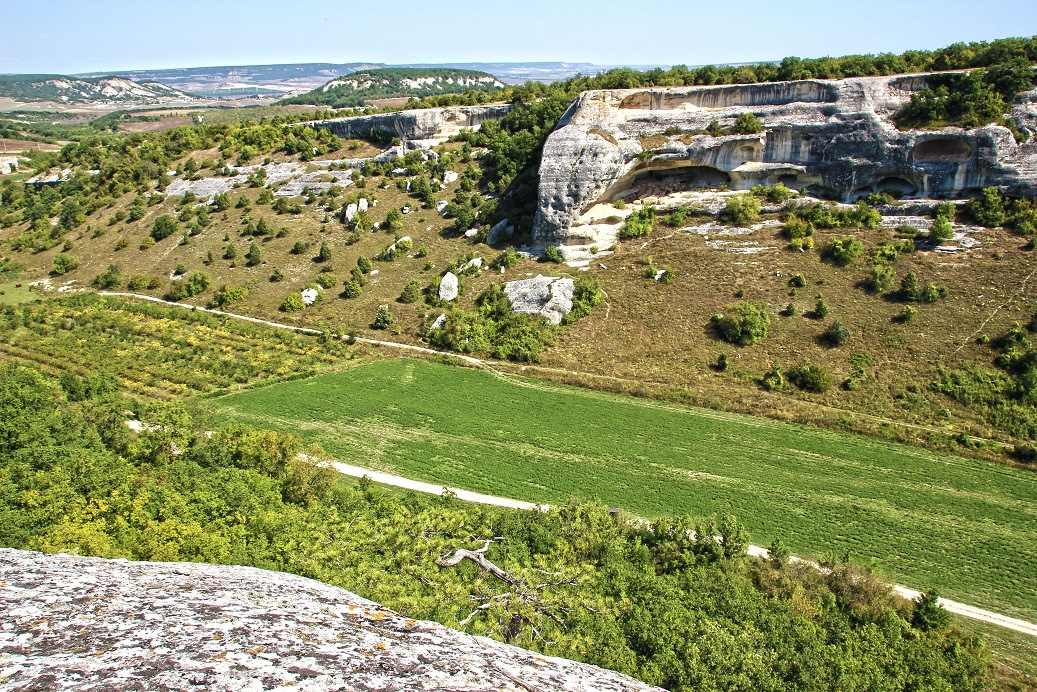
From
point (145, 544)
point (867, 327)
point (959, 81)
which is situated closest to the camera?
point (145, 544)

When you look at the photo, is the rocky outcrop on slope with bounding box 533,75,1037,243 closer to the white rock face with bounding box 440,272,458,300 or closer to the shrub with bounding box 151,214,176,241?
the white rock face with bounding box 440,272,458,300

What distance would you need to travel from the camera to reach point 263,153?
67812 mm

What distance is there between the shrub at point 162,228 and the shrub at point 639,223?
42.8m

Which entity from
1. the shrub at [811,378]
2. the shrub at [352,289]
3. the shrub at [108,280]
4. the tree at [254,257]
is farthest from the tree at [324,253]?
the shrub at [811,378]

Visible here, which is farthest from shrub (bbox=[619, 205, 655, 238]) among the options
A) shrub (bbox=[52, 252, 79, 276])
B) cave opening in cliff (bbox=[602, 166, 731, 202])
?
shrub (bbox=[52, 252, 79, 276])

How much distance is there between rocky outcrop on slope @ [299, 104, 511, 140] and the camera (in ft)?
207

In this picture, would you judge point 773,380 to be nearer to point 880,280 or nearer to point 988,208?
point 880,280

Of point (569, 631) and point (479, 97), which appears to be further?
point (479, 97)

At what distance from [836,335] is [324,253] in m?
39.1

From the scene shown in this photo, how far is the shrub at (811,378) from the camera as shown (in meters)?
31.9

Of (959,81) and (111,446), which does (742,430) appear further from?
(959,81)

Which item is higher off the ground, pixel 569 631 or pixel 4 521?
pixel 4 521

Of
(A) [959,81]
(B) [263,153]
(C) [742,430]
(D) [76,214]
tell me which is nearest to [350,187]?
(B) [263,153]

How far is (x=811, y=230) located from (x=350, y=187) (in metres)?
42.4
